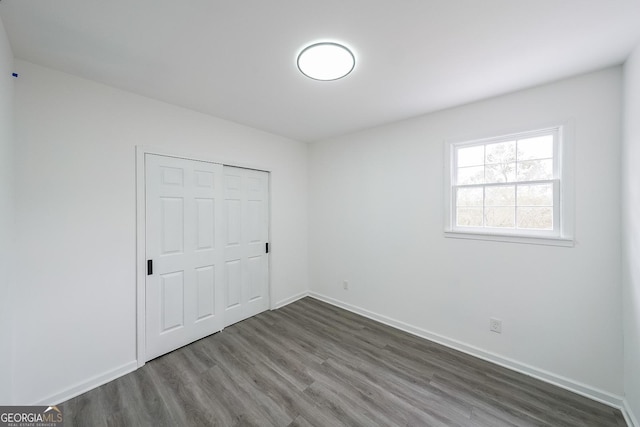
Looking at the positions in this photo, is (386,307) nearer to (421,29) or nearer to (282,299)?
(282,299)

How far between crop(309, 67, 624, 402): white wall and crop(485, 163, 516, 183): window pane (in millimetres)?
352

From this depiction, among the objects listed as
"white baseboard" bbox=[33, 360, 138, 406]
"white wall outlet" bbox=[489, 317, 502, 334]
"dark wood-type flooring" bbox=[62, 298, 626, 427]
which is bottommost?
"dark wood-type flooring" bbox=[62, 298, 626, 427]

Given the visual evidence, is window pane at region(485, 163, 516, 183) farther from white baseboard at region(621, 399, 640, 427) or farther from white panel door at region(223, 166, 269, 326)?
white panel door at region(223, 166, 269, 326)

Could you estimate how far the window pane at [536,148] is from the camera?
2.06 m

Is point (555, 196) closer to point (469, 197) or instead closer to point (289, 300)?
point (469, 197)

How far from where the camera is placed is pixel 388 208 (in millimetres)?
2994

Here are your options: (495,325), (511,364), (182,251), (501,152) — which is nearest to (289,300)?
(182,251)

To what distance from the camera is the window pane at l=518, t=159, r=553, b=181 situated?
6.75 ft

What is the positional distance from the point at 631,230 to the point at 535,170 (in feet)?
2.48

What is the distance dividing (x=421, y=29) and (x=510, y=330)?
8.58ft

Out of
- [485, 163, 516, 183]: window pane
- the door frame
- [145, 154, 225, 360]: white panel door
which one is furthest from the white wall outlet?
the door frame

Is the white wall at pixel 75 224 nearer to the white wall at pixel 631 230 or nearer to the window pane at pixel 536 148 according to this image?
the window pane at pixel 536 148

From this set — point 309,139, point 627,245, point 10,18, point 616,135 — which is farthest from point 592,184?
point 10,18

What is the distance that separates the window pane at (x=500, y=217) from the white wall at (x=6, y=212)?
3668 mm
